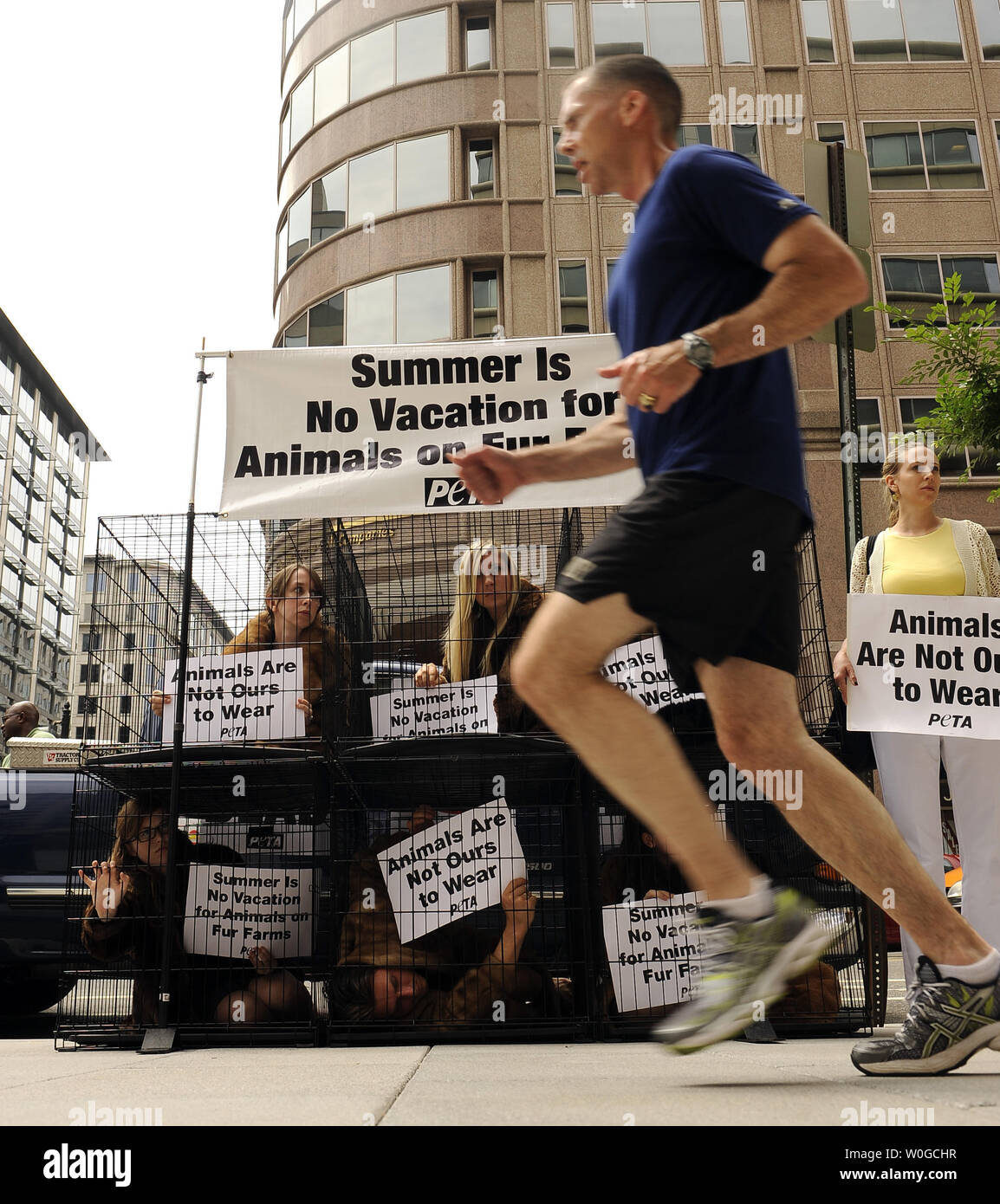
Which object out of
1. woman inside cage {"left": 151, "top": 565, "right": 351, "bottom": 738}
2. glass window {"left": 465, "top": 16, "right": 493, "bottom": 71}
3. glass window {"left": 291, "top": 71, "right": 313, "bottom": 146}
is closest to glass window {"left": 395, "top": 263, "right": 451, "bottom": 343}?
glass window {"left": 465, "top": 16, "right": 493, "bottom": 71}

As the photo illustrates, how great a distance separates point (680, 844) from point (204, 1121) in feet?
3.18

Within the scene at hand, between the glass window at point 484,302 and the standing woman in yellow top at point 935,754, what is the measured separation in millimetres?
18905

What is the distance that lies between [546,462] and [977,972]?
147 centimetres

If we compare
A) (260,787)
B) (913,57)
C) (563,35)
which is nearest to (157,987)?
(260,787)

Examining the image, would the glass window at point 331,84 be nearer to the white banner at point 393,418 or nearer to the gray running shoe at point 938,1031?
the white banner at point 393,418

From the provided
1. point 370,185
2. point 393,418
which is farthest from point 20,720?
point 370,185

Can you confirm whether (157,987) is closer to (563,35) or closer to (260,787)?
→ (260,787)

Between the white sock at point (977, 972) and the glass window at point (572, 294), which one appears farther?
the glass window at point (572, 294)

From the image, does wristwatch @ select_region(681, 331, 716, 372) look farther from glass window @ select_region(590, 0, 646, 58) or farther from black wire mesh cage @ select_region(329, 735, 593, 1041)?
glass window @ select_region(590, 0, 646, 58)

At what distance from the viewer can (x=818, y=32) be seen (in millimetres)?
24750

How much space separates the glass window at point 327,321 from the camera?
Answer: 77.0ft

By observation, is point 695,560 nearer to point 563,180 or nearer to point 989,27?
point 563,180

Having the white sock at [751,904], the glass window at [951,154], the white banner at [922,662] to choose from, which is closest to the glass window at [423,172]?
the glass window at [951,154]
